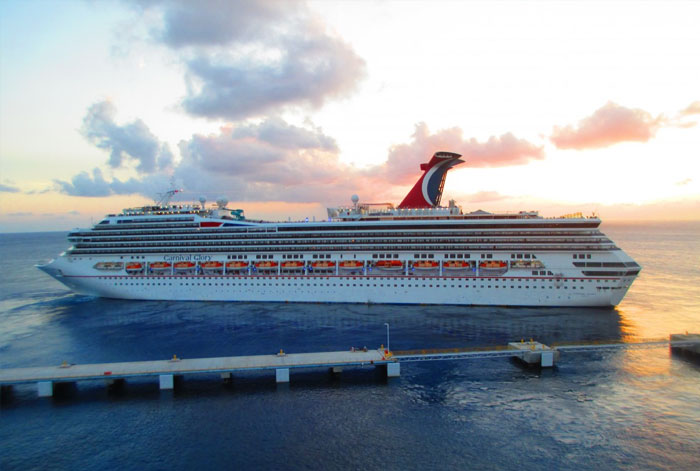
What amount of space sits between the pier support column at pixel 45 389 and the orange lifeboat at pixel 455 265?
130 ft

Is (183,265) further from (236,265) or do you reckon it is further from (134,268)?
(236,265)

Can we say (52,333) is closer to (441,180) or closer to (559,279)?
(441,180)

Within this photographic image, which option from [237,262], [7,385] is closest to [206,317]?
[237,262]

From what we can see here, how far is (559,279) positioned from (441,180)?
20396 millimetres

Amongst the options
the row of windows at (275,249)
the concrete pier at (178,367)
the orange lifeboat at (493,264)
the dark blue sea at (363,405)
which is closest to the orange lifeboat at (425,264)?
the row of windows at (275,249)

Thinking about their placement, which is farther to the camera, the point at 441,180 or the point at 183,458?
the point at 441,180

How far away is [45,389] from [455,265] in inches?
1618

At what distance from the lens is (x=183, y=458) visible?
21656 mm

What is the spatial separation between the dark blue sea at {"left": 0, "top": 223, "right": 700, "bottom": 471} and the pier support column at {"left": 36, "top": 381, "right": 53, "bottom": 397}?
0.75 metres

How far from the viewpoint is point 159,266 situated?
57219mm

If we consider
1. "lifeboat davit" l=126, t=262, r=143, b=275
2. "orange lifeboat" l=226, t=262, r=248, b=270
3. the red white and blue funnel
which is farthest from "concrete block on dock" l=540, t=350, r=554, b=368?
"lifeboat davit" l=126, t=262, r=143, b=275

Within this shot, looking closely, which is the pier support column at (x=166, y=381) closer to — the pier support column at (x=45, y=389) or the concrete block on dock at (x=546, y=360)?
the pier support column at (x=45, y=389)

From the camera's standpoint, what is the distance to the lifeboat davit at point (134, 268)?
56594 mm

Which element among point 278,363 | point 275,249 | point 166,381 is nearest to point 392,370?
point 278,363
